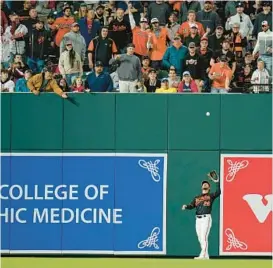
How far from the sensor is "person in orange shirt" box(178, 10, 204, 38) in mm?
18797

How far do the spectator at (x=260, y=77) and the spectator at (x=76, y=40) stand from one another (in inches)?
137

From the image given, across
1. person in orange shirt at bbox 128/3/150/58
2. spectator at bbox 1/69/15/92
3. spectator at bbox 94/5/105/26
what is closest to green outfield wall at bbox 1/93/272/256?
Answer: spectator at bbox 1/69/15/92

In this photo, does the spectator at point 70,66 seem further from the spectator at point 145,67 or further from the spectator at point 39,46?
the spectator at point 145,67

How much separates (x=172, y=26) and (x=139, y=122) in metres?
2.26

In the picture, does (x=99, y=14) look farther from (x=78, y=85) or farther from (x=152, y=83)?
(x=152, y=83)

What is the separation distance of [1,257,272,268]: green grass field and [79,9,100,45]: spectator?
449 centimetres

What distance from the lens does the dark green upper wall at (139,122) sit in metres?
18.0

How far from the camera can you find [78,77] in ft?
60.0

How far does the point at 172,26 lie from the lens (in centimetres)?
1898

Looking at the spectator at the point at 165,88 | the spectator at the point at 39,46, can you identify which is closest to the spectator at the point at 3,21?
the spectator at the point at 39,46

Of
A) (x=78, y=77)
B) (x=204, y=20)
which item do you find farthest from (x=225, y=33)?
(x=78, y=77)

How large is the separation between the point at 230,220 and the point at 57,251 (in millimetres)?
3410

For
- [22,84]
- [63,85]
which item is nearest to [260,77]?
[63,85]

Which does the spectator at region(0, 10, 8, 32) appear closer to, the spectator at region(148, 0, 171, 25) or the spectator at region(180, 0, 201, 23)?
the spectator at region(148, 0, 171, 25)
